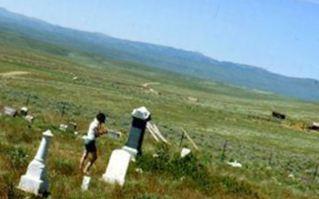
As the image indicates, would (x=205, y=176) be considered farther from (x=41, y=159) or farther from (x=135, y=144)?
(x=41, y=159)

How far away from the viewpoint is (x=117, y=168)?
62.2 ft

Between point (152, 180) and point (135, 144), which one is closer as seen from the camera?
point (152, 180)

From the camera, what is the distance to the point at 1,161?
1786 centimetres

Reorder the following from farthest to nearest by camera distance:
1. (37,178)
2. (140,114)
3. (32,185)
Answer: (140,114), (37,178), (32,185)

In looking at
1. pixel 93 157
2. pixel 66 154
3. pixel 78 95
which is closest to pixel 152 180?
pixel 93 157

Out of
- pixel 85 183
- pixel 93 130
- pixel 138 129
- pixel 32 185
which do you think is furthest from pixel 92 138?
pixel 138 129

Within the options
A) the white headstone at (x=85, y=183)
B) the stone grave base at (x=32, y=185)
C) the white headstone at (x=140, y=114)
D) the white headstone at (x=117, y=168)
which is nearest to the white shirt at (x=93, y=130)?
the white headstone at (x=117, y=168)

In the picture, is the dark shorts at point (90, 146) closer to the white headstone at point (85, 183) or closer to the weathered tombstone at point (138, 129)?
the white headstone at point (85, 183)

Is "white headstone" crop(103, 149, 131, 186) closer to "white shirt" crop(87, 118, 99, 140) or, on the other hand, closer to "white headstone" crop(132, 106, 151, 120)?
"white shirt" crop(87, 118, 99, 140)

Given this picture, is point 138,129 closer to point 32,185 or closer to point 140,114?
point 140,114

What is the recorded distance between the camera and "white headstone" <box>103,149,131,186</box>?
61.5 feet

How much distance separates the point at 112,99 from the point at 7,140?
210 ft

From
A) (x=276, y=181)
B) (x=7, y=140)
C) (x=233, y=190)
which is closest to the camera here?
(x=233, y=190)

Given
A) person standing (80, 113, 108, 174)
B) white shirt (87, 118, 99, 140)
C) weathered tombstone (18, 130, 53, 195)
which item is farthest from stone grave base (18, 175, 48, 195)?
white shirt (87, 118, 99, 140)
